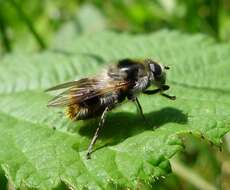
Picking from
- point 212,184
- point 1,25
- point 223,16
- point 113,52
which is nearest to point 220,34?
point 223,16

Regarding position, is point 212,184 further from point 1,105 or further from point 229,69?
point 1,105

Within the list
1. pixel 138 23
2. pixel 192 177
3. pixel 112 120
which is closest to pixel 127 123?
pixel 112 120

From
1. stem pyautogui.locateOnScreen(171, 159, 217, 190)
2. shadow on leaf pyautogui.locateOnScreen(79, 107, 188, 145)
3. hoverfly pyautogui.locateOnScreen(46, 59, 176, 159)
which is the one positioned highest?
hoverfly pyautogui.locateOnScreen(46, 59, 176, 159)

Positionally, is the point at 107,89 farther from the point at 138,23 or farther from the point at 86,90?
the point at 138,23

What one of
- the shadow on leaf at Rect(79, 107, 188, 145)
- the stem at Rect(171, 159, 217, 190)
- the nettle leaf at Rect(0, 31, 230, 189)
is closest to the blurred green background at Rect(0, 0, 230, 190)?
the stem at Rect(171, 159, 217, 190)

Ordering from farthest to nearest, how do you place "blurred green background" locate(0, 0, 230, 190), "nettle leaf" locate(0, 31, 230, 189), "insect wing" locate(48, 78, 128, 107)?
1. "blurred green background" locate(0, 0, 230, 190)
2. "insect wing" locate(48, 78, 128, 107)
3. "nettle leaf" locate(0, 31, 230, 189)

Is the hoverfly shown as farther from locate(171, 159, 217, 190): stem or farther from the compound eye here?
locate(171, 159, 217, 190): stem

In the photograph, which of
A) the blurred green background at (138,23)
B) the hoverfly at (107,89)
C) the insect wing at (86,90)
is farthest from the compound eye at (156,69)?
the blurred green background at (138,23)

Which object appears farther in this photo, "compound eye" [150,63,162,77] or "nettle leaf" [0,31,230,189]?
"compound eye" [150,63,162,77]
